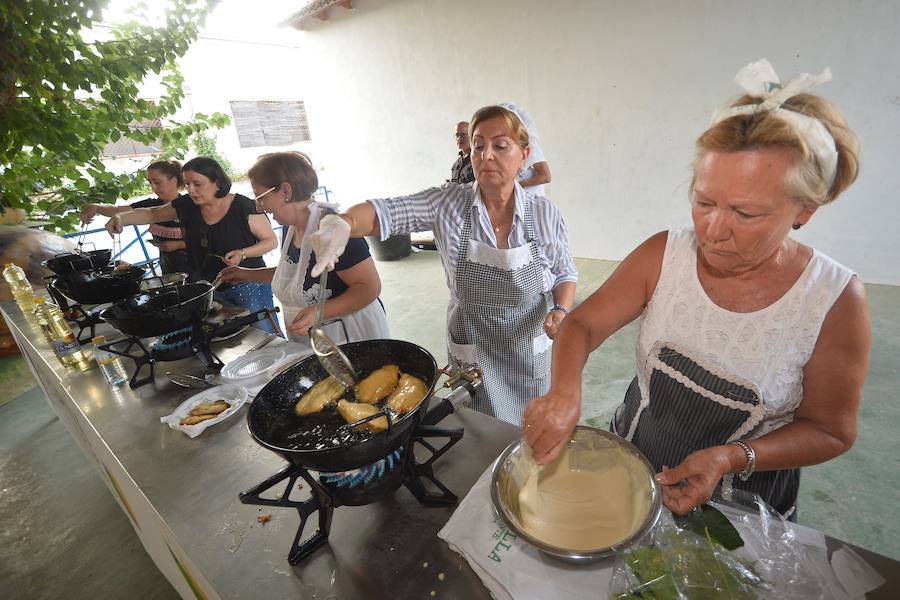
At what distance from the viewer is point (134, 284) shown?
260 cm

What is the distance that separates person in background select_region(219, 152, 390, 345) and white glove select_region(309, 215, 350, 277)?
1.80ft

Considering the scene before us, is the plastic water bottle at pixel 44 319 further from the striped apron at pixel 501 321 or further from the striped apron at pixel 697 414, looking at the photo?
the striped apron at pixel 697 414

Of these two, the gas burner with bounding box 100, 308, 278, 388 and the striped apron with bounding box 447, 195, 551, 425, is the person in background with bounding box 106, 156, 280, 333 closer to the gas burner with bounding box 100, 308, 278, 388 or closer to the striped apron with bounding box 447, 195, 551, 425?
the gas burner with bounding box 100, 308, 278, 388

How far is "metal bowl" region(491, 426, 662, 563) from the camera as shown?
34.4 inches

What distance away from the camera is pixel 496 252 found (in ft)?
6.53

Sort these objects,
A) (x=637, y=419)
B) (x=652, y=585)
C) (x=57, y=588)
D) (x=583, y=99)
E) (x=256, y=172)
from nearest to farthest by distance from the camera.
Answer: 1. (x=652, y=585)
2. (x=637, y=419)
3. (x=256, y=172)
4. (x=57, y=588)
5. (x=583, y=99)

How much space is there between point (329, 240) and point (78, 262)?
8.51ft

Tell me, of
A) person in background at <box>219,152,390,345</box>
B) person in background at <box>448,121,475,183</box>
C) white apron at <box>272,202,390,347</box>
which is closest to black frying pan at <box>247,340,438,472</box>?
person in background at <box>219,152,390,345</box>

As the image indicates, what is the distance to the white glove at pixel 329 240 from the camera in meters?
1.62

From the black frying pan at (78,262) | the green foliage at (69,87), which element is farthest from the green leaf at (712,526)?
the green foliage at (69,87)

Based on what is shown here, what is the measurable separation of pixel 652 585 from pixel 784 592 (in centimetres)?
26

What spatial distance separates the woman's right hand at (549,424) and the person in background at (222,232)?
2.44 metres

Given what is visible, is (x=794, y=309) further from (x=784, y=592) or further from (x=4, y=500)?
(x=4, y=500)

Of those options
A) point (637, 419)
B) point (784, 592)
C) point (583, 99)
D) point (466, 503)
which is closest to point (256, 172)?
point (466, 503)
